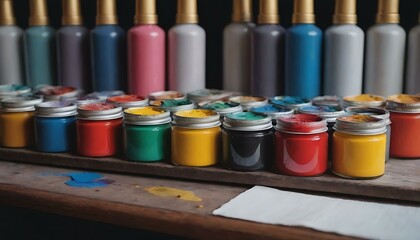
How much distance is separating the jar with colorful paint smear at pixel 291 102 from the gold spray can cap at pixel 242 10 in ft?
0.58

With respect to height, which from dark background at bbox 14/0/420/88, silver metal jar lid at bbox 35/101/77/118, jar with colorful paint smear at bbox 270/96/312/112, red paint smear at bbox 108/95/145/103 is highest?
dark background at bbox 14/0/420/88

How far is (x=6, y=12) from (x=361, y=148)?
0.78 meters

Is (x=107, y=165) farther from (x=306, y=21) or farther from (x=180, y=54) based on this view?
(x=306, y=21)

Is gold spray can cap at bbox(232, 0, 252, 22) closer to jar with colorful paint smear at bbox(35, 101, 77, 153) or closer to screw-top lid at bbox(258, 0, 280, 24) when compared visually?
screw-top lid at bbox(258, 0, 280, 24)

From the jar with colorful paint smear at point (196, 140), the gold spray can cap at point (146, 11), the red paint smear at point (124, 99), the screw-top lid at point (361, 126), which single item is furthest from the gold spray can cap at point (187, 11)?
the screw-top lid at point (361, 126)

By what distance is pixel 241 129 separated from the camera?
78cm

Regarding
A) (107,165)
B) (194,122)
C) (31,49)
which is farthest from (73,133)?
(31,49)

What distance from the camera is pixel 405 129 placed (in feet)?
2.68

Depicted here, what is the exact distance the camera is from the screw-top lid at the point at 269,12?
3.24ft

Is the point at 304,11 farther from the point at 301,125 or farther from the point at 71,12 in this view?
the point at 71,12

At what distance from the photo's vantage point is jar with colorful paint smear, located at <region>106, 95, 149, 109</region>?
921 mm

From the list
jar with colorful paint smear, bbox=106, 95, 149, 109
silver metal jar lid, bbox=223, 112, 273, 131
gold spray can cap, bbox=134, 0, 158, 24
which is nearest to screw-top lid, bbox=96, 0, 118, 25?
gold spray can cap, bbox=134, 0, 158, 24

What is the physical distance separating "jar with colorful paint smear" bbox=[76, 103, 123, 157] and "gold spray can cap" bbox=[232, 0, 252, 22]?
29cm

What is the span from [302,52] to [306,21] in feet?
0.17
